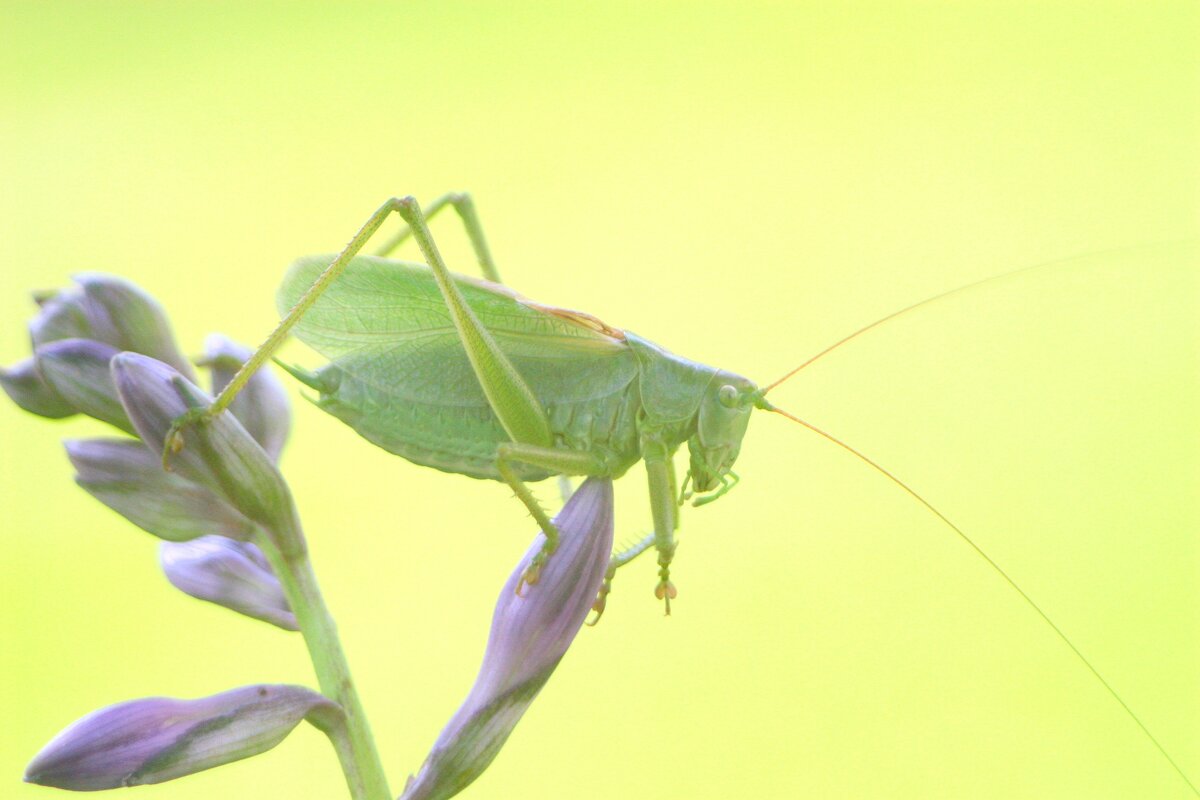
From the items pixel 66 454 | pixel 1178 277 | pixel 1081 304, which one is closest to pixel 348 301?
pixel 66 454

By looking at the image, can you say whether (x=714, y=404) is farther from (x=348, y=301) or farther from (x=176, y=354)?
(x=176, y=354)

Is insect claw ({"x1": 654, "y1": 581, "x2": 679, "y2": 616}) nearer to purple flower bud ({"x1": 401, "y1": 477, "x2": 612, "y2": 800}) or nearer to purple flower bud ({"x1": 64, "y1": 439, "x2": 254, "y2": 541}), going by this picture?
purple flower bud ({"x1": 401, "y1": 477, "x2": 612, "y2": 800})

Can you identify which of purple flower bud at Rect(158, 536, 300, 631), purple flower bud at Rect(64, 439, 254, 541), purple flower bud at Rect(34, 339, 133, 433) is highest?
purple flower bud at Rect(34, 339, 133, 433)

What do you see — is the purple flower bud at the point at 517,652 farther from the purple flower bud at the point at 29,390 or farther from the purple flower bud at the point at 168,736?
the purple flower bud at the point at 29,390

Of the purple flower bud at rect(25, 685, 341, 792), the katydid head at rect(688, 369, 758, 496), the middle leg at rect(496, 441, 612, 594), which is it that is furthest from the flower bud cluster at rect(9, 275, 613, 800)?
the katydid head at rect(688, 369, 758, 496)

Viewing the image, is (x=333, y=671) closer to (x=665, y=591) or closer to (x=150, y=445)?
(x=150, y=445)

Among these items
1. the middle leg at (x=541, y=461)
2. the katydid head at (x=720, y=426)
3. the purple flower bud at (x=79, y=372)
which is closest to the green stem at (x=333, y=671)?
the purple flower bud at (x=79, y=372)
